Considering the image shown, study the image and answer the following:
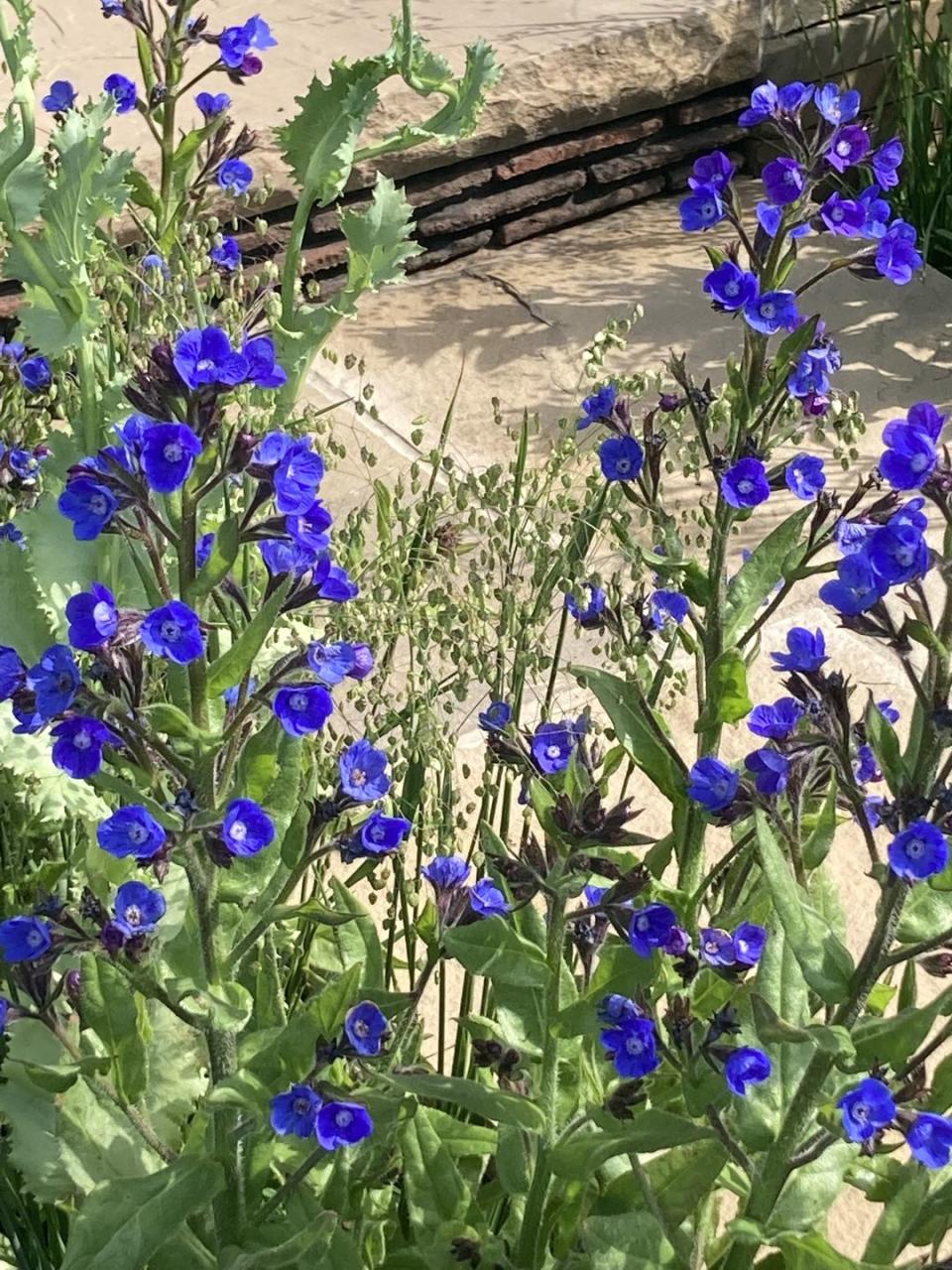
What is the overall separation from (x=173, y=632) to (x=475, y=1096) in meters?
0.48

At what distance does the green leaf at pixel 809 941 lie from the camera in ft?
3.81

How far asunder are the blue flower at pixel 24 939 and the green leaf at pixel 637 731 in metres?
0.53

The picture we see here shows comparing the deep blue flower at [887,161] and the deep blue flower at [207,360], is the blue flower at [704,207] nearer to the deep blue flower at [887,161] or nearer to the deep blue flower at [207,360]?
the deep blue flower at [887,161]

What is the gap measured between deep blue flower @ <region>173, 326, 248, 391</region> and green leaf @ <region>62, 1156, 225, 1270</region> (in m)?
0.66

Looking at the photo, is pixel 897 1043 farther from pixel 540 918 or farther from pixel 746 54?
pixel 746 54

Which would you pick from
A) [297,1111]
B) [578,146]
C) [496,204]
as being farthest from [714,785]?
[578,146]

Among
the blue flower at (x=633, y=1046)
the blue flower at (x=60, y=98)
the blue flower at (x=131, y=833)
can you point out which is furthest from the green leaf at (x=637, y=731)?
the blue flower at (x=60, y=98)

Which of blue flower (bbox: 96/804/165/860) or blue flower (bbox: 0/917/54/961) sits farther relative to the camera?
blue flower (bbox: 0/917/54/961)

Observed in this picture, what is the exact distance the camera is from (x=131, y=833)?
1075mm

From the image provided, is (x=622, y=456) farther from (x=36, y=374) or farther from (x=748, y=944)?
(x=36, y=374)

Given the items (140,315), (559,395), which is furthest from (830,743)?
(559,395)

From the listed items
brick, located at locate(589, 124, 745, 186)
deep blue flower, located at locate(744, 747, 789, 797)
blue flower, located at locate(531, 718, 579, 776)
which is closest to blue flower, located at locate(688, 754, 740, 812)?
deep blue flower, located at locate(744, 747, 789, 797)

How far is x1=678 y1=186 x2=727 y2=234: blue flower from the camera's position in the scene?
4.78 ft

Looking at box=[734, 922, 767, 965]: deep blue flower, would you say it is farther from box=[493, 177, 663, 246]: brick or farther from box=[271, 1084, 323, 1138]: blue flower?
box=[493, 177, 663, 246]: brick
